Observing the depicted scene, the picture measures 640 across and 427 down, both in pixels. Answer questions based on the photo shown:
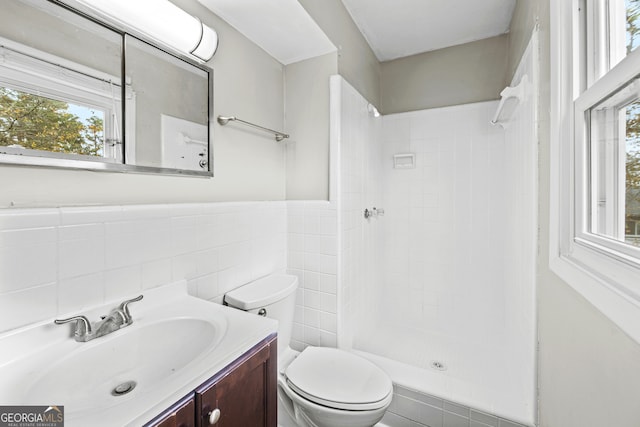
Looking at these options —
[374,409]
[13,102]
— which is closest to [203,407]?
[374,409]

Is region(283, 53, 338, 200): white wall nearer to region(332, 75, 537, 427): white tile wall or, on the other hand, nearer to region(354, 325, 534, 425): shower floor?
region(332, 75, 537, 427): white tile wall

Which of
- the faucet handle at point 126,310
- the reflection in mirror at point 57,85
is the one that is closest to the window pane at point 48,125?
the reflection in mirror at point 57,85

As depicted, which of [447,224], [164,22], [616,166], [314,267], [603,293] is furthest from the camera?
[447,224]

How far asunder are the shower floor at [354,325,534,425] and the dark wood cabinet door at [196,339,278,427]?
0.86m

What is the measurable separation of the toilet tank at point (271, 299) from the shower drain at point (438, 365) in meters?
1.06

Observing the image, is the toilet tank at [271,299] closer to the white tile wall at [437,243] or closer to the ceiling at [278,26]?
the white tile wall at [437,243]

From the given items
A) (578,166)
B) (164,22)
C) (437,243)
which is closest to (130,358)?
(164,22)

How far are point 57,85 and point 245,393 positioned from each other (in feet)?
3.56

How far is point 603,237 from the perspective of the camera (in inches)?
29.4

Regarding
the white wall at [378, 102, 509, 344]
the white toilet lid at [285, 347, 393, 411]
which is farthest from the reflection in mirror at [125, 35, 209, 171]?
the white wall at [378, 102, 509, 344]

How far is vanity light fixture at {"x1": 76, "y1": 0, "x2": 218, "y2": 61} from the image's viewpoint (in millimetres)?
931

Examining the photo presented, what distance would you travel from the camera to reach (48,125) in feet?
2.67

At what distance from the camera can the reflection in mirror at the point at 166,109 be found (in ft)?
3.43

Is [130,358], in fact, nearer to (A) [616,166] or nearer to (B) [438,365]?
(A) [616,166]
